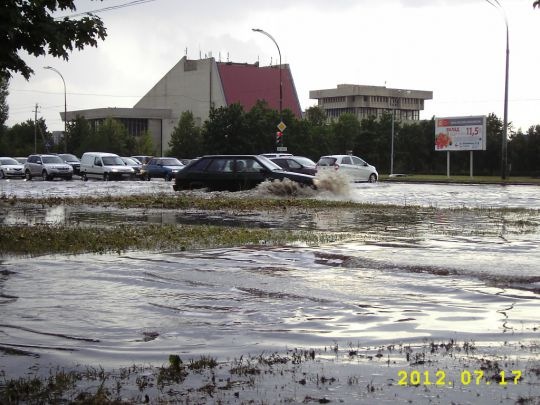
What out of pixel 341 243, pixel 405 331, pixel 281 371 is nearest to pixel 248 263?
pixel 341 243

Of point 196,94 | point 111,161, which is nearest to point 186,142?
point 111,161

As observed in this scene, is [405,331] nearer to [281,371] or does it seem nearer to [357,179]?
[281,371]

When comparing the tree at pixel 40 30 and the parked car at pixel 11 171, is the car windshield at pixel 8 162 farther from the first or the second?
the tree at pixel 40 30

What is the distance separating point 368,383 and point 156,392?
1.32 m

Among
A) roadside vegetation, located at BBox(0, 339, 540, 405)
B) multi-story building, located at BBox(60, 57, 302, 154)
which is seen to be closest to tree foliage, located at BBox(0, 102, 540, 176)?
multi-story building, located at BBox(60, 57, 302, 154)

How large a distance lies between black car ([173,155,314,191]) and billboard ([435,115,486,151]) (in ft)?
119

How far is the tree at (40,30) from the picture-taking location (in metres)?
Answer: 11.9

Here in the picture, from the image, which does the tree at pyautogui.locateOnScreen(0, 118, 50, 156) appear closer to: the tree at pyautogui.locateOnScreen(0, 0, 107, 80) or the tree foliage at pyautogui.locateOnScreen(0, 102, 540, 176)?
the tree foliage at pyautogui.locateOnScreen(0, 102, 540, 176)

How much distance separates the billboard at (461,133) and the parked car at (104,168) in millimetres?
25424

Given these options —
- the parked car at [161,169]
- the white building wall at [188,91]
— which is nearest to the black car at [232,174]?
the parked car at [161,169]

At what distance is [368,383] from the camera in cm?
480

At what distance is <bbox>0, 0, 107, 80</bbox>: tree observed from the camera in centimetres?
1189

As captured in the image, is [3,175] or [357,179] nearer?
[357,179]

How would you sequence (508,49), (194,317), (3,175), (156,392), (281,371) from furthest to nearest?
(3,175) → (508,49) → (194,317) → (281,371) → (156,392)
